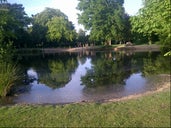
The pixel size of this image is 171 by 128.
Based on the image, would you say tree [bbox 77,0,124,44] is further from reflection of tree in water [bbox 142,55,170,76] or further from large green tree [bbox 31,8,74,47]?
reflection of tree in water [bbox 142,55,170,76]

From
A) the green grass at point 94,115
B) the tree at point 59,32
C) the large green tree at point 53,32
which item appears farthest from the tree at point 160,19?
the large green tree at point 53,32

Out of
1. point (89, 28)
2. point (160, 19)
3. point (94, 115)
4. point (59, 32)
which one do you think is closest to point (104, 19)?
point (89, 28)

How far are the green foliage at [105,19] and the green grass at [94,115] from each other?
173ft

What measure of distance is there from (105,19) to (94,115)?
5696cm

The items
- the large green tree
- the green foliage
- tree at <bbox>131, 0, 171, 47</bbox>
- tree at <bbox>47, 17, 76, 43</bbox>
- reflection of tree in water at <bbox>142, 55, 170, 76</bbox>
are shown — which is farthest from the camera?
the green foliage

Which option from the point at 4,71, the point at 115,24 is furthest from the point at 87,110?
the point at 115,24

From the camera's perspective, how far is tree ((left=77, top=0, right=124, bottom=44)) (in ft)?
201

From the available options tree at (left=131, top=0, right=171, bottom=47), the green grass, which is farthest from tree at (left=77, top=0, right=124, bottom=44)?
the green grass

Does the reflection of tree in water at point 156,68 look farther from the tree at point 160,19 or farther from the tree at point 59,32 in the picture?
the tree at point 59,32

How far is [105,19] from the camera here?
207 ft

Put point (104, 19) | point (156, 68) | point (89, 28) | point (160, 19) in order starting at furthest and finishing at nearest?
point (89, 28) → point (104, 19) → point (156, 68) → point (160, 19)

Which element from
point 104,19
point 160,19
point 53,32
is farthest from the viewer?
point 104,19

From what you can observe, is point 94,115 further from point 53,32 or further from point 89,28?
point 89,28

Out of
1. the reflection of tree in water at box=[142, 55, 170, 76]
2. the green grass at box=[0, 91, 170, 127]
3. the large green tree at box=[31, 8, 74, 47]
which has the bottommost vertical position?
the reflection of tree in water at box=[142, 55, 170, 76]
